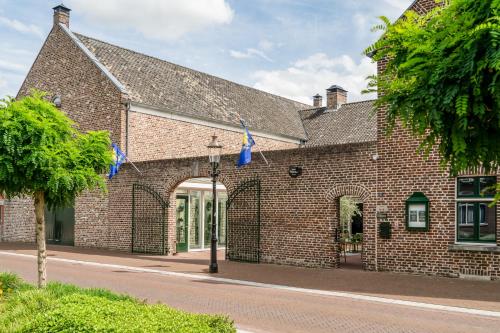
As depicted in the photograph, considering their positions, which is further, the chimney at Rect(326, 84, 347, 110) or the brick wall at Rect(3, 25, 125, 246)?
the chimney at Rect(326, 84, 347, 110)

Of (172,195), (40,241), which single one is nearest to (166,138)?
(172,195)

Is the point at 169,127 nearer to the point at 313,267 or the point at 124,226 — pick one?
the point at 124,226

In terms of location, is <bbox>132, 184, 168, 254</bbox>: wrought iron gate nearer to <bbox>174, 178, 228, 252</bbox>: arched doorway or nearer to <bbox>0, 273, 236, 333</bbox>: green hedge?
<bbox>174, 178, 228, 252</bbox>: arched doorway

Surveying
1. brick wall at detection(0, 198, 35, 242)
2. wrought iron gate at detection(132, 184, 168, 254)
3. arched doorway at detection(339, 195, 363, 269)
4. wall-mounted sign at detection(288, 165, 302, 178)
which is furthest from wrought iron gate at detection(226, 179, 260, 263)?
brick wall at detection(0, 198, 35, 242)

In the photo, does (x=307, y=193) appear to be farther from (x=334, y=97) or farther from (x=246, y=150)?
(x=334, y=97)

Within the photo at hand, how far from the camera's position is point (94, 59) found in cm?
2525

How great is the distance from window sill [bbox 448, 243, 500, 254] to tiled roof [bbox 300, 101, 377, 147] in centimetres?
1776

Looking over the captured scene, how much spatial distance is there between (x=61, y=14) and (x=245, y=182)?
1545 cm

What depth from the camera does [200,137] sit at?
91.1 ft

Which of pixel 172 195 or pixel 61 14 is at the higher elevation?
pixel 61 14

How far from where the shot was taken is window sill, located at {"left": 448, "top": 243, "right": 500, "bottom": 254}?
13.4 metres

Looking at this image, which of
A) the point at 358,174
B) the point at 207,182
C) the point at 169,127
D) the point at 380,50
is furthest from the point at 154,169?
the point at 380,50

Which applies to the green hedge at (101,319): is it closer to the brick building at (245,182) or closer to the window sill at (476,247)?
the brick building at (245,182)

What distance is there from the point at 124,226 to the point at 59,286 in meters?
12.8
